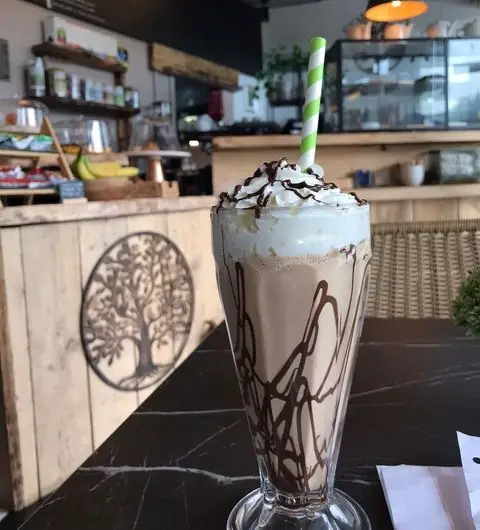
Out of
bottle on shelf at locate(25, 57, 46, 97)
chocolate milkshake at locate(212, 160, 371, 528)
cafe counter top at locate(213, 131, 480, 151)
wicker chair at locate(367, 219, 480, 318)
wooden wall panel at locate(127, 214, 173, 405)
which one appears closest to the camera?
chocolate milkshake at locate(212, 160, 371, 528)

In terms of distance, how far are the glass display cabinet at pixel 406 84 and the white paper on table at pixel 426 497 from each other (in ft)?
9.53

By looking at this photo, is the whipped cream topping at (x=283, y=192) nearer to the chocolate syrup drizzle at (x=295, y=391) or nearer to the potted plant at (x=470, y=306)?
the chocolate syrup drizzle at (x=295, y=391)

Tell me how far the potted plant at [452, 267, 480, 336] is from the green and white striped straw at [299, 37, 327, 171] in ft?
1.06

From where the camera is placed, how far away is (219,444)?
757 millimetres

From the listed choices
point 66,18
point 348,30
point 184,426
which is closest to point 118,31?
point 66,18

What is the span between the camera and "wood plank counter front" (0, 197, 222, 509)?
1549mm

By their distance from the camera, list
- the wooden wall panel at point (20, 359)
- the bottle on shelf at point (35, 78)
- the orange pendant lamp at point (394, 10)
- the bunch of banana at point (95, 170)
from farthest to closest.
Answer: the bottle on shelf at point (35, 78) → the orange pendant lamp at point (394, 10) → the bunch of banana at point (95, 170) → the wooden wall panel at point (20, 359)

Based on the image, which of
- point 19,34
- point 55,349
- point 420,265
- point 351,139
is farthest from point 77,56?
point 420,265

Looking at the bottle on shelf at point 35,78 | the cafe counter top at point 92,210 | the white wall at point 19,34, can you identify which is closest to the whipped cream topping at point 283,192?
the cafe counter top at point 92,210

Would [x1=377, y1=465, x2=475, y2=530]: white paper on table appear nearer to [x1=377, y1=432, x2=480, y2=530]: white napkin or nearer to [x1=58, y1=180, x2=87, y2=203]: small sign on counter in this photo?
[x1=377, y1=432, x2=480, y2=530]: white napkin

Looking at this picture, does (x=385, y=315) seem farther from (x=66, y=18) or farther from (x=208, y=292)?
(x=66, y=18)

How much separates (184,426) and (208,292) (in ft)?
5.48

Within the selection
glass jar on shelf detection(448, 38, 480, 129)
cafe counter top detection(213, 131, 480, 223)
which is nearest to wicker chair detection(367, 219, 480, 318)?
cafe counter top detection(213, 131, 480, 223)

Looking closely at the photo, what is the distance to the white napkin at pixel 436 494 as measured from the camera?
0.55 metres
